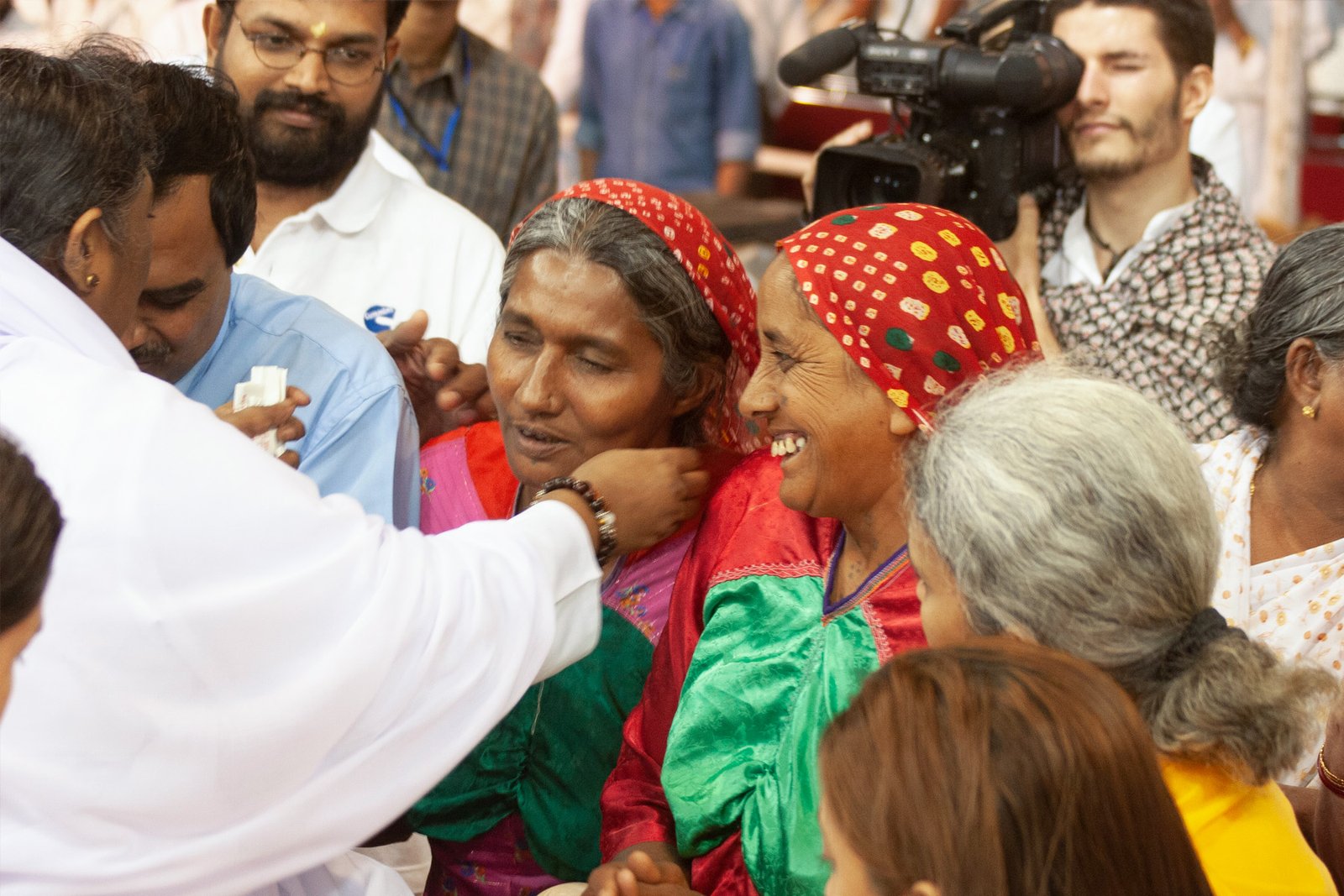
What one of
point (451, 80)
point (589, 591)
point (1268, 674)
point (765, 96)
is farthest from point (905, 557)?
point (765, 96)

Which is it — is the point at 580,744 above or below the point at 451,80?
below

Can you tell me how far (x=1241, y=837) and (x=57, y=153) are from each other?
1677mm

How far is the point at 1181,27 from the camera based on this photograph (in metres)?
3.35

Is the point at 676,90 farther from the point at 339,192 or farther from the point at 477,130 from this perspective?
the point at 339,192

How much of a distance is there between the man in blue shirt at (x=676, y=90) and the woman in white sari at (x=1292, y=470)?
5.16 meters

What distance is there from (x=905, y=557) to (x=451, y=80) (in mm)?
3153

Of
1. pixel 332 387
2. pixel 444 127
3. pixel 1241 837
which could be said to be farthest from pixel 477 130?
pixel 1241 837

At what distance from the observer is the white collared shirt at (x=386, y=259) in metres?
3.39

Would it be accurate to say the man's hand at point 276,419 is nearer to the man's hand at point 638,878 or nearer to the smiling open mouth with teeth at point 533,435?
the smiling open mouth with teeth at point 533,435

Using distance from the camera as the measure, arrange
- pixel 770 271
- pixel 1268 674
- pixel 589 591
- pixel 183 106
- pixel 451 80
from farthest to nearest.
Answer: pixel 451 80, pixel 183 106, pixel 770 271, pixel 589 591, pixel 1268 674

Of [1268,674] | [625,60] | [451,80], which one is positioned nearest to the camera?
[1268,674]

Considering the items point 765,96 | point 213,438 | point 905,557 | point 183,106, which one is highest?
point 183,106

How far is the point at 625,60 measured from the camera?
745cm

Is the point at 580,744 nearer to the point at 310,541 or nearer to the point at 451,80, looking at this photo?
the point at 310,541
